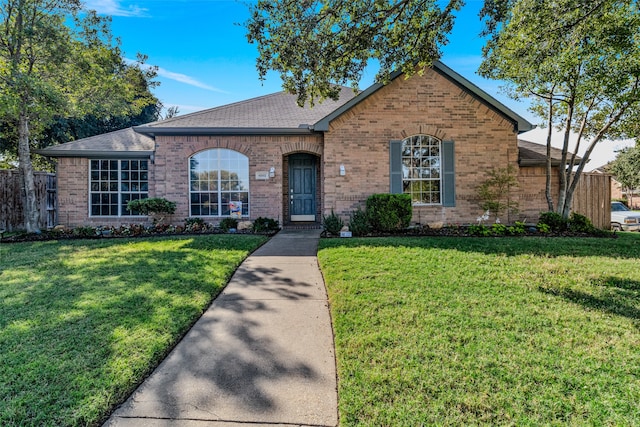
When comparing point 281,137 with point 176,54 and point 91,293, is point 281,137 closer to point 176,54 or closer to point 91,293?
point 176,54

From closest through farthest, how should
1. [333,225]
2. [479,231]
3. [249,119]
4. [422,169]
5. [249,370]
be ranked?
[249,370] < [479,231] < [333,225] < [422,169] < [249,119]

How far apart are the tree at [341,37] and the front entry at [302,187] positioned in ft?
12.4

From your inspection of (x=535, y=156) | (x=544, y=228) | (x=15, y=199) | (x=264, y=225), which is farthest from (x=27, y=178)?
(x=535, y=156)

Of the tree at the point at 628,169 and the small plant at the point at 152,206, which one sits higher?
the tree at the point at 628,169

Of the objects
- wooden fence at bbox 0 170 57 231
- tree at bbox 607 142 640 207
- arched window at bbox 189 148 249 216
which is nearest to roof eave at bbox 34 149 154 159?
wooden fence at bbox 0 170 57 231

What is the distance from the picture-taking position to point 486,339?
3350mm

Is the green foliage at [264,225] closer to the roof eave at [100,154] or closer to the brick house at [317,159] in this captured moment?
the brick house at [317,159]

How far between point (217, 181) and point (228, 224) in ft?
5.85

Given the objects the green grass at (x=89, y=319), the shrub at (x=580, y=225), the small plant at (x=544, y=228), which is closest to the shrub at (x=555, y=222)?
the small plant at (x=544, y=228)

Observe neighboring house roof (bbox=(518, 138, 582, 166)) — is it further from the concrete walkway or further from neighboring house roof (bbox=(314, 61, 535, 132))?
the concrete walkway

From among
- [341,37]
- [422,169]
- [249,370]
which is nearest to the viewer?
[249,370]

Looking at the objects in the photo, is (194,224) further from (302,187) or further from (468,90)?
(468,90)

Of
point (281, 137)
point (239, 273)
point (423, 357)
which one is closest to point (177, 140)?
point (281, 137)

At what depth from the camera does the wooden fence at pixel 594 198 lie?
486 inches
